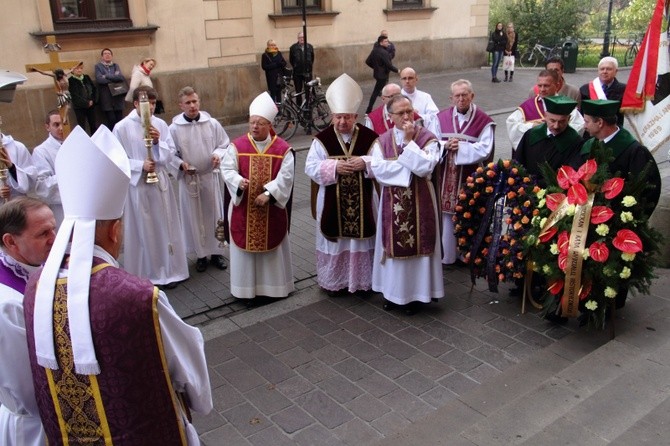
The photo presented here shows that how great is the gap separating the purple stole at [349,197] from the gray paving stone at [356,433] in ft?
6.98

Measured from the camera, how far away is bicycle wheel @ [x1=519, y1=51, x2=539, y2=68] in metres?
25.4

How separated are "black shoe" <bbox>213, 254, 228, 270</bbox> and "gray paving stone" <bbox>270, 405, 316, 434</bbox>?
2800mm

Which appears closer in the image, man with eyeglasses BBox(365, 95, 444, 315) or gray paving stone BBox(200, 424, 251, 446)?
gray paving stone BBox(200, 424, 251, 446)

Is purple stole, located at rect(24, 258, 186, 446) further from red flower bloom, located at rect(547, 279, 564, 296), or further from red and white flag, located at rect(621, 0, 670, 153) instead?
red and white flag, located at rect(621, 0, 670, 153)

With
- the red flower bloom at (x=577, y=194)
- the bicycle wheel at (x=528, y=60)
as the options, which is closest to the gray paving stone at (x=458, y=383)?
the red flower bloom at (x=577, y=194)

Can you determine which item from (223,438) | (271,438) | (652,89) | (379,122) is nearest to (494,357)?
(271,438)

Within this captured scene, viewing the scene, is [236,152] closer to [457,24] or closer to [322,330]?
[322,330]

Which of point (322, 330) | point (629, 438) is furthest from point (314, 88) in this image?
point (629, 438)

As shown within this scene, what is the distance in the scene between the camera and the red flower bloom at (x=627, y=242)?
436cm

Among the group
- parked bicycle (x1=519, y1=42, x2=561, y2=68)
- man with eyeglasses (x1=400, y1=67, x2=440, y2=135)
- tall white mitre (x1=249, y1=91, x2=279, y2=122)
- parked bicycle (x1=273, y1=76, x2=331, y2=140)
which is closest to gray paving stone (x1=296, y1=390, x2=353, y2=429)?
tall white mitre (x1=249, y1=91, x2=279, y2=122)

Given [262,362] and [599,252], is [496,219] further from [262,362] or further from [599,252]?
[262,362]

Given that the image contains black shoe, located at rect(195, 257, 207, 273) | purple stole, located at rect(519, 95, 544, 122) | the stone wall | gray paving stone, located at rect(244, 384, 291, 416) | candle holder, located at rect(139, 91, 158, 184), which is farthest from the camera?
the stone wall

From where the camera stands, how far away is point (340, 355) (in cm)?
478

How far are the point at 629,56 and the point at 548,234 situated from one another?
76.7ft
